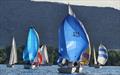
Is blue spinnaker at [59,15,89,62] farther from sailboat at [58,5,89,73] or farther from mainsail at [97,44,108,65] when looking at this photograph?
mainsail at [97,44,108,65]

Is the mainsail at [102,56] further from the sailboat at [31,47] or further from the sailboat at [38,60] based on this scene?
the sailboat at [31,47]

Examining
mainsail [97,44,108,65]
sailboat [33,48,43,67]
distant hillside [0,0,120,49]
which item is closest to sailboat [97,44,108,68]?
mainsail [97,44,108,65]

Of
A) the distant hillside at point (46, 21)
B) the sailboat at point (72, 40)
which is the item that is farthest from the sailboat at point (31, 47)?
the distant hillside at point (46, 21)

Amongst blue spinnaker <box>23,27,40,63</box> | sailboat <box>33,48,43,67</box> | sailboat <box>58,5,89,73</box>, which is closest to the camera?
sailboat <box>58,5,89,73</box>

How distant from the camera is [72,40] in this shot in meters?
77.6

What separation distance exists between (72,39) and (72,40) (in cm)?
13

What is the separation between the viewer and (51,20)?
196m

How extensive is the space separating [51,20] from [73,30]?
118111 mm

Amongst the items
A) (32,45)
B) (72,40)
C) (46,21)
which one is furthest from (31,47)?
(46,21)

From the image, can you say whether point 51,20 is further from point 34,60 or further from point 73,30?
point 73,30

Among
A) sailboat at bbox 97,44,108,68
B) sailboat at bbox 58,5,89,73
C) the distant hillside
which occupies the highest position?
the distant hillside

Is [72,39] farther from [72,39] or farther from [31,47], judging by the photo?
[31,47]

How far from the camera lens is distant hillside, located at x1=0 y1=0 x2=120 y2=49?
188625mm

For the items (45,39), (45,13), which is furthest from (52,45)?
(45,13)
